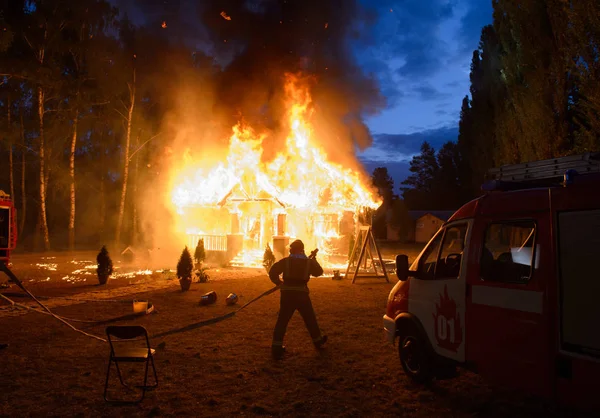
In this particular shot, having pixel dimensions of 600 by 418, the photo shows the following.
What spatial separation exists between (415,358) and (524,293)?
77.3 inches

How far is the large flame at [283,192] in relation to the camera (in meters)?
23.3

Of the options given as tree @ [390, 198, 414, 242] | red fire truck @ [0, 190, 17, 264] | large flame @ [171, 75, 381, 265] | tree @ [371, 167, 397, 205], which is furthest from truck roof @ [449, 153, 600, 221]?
tree @ [371, 167, 397, 205]

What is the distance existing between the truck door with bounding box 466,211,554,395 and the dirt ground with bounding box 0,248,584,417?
795 mm

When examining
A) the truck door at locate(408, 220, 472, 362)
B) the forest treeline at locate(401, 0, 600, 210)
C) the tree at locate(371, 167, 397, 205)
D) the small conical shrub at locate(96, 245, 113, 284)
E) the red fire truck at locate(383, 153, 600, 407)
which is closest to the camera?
the red fire truck at locate(383, 153, 600, 407)

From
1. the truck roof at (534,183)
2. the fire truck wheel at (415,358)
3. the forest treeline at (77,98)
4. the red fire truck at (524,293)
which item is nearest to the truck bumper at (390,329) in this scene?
the fire truck wheel at (415,358)

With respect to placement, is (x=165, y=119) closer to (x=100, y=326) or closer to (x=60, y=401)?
(x=100, y=326)

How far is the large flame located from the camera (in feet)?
76.5

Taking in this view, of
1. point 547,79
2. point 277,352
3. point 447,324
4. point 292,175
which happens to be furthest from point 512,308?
point 292,175

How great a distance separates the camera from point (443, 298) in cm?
527

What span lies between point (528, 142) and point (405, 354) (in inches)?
600

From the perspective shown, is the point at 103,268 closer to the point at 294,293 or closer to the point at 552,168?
the point at 294,293

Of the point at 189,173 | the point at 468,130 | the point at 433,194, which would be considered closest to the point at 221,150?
the point at 189,173

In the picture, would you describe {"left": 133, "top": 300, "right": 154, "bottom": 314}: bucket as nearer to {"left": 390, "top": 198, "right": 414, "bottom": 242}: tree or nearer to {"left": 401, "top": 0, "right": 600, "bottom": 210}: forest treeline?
{"left": 401, "top": 0, "right": 600, "bottom": 210}: forest treeline

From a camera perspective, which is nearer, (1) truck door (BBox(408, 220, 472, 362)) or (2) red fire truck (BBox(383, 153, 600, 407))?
(2) red fire truck (BBox(383, 153, 600, 407))
